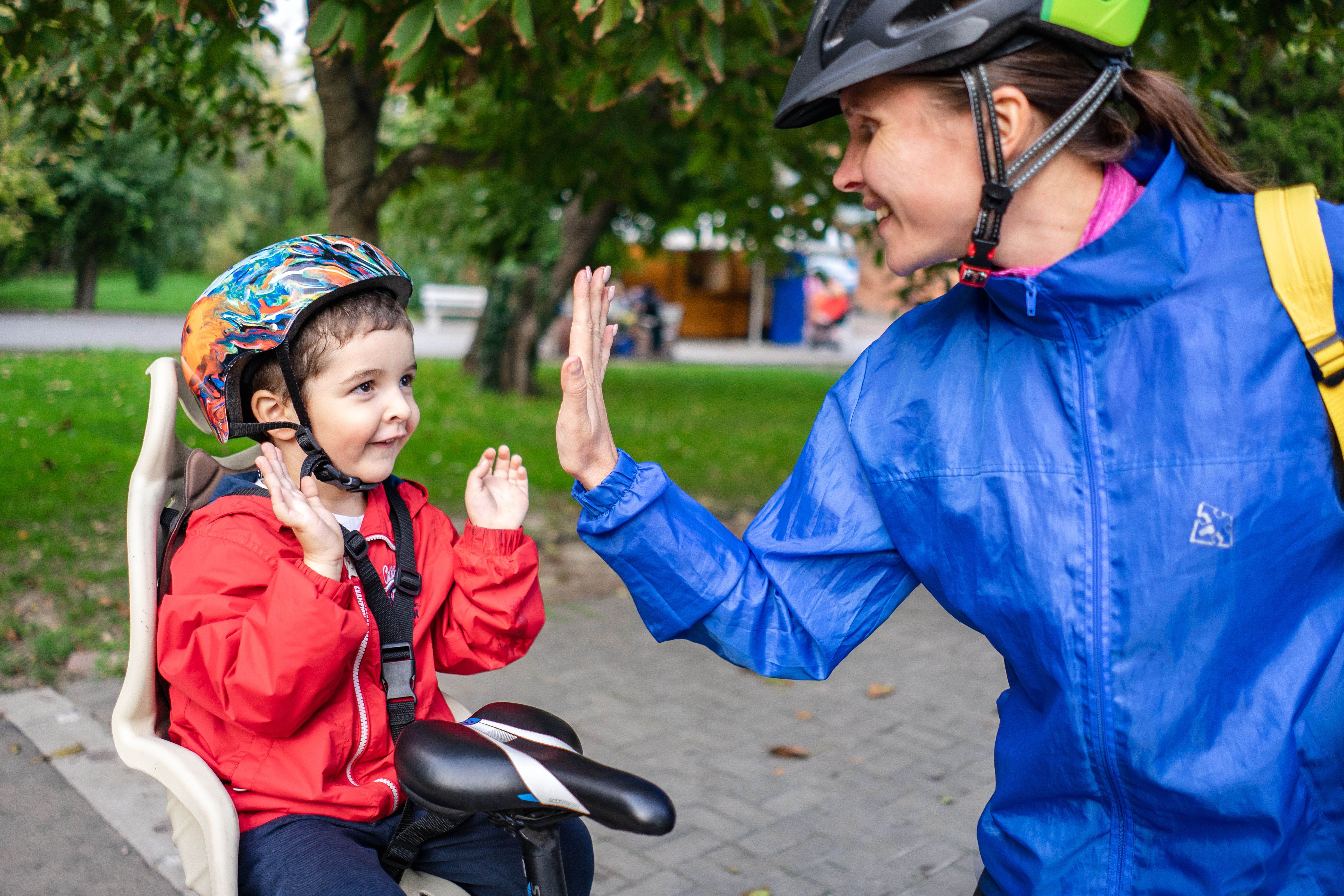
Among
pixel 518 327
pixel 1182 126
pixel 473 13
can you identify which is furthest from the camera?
pixel 518 327

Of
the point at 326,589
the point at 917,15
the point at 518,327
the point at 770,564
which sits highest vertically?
the point at 917,15

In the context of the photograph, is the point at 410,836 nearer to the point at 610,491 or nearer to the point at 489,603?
the point at 489,603

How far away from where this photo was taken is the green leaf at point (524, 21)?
3.12 m

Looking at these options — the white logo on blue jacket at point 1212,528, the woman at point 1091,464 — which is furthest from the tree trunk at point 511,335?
the white logo on blue jacket at point 1212,528

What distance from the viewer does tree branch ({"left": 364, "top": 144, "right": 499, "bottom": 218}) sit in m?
5.66

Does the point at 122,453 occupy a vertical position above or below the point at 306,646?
below

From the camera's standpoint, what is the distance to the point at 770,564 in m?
1.69

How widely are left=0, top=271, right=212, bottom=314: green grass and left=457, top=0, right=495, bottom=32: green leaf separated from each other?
75.6 feet

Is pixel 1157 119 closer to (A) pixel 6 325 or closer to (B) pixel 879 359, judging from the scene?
(B) pixel 879 359

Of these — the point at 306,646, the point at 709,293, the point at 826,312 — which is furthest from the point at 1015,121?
the point at 709,293

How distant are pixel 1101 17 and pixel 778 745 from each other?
10.9 feet

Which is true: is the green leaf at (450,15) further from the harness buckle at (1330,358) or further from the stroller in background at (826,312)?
the stroller in background at (826,312)

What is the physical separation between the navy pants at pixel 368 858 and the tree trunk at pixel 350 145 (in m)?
4.21

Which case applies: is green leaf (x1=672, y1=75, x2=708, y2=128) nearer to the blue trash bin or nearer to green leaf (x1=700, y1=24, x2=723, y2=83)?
green leaf (x1=700, y1=24, x2=723, y2=83)
